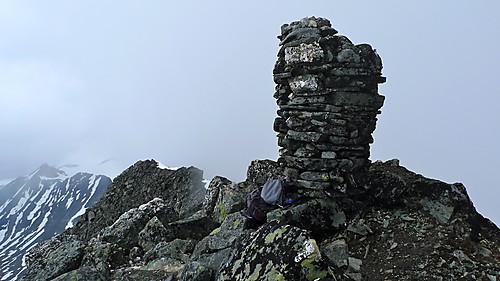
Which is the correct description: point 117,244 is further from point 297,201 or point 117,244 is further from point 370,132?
point 370,132

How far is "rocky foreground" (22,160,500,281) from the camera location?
25.9 feet

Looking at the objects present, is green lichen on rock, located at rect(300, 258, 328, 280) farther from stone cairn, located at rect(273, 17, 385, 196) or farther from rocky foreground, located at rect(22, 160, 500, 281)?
stone cairn, located at rect(273, 17, 385, 196)

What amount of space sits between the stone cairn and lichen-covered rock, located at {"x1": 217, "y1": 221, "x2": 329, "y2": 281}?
3897 mm

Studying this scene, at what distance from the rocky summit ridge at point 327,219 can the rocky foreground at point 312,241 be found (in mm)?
33

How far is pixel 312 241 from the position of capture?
721cm

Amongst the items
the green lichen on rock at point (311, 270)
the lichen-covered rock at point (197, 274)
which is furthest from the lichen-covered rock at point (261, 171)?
the green lichen on rock at point (311, 270)

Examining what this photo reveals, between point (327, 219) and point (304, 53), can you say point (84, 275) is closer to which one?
point (327, 219)

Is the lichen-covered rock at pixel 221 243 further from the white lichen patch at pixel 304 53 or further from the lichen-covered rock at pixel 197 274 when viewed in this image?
the white lichen patch at pixel 304 53

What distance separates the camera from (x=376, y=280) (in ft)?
28.3

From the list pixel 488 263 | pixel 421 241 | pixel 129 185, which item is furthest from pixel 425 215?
pixel 129 185

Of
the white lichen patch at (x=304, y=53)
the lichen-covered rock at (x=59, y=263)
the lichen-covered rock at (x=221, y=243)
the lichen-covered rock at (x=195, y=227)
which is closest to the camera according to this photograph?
the lichen-covered rock at (x=221, y=243)

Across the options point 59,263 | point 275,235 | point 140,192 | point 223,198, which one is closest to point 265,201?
point 275,235

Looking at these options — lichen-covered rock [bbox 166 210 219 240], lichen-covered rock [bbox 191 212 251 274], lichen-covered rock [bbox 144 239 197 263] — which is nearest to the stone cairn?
lichen-covered rock [bbox 191 212 251 274]

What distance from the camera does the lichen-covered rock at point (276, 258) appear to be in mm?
6883
